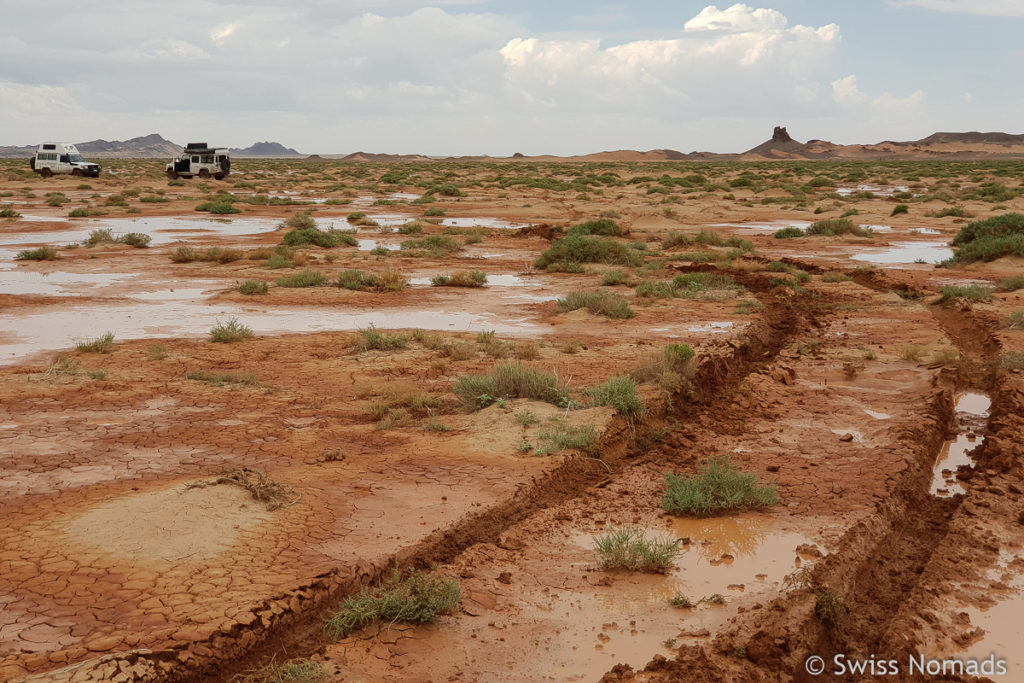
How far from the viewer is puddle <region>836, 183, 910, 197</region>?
49.7m

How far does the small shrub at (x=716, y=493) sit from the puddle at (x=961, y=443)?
1.52m

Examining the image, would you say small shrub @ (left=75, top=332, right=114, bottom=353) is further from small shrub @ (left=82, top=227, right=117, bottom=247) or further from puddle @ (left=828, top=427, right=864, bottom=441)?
small shrub @ (left=82, top=227, right=117, bottom=247)

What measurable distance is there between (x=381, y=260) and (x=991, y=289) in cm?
1352

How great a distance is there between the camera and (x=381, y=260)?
876 inches

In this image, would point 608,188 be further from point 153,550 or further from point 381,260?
point 153,550

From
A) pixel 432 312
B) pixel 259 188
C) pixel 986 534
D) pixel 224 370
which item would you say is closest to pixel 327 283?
pixel 432 312

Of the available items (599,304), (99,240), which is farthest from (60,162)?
(599,304)

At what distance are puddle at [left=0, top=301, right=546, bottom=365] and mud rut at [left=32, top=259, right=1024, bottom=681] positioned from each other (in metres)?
5.58

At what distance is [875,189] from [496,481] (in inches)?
2069

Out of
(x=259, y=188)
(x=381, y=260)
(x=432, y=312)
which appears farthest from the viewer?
(x=259, y=188)

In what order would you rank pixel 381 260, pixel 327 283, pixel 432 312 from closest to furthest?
pixel 432 312 → pixel 327 283 → pixel 381 260

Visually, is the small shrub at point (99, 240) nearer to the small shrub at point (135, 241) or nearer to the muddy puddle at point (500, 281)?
the small shrub at point (135, 241)

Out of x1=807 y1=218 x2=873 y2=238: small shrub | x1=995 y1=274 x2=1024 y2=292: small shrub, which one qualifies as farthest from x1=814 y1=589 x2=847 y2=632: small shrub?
x1=807 y1=218 x2=873 y2=238: small shrub

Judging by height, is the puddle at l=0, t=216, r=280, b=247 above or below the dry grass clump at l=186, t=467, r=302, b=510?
above
